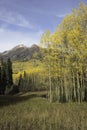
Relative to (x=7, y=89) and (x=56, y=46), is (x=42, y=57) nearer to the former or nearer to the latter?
(x=56, y=46)

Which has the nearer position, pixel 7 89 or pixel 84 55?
pixel 84 55

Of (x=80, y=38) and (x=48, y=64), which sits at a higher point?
(x=80, y=38)

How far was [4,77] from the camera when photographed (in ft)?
256

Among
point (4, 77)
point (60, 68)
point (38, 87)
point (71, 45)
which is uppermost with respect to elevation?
point (71, 45)

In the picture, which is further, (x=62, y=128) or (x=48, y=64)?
(x=48, y=64)

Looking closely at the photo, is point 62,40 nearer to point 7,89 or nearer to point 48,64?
point 48,64

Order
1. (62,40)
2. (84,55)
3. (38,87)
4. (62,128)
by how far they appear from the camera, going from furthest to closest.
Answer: (38,87) < (62,40) < (84,55) < (62,128)

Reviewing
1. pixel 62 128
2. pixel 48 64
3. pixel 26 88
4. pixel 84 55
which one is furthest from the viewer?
pixel 26 88

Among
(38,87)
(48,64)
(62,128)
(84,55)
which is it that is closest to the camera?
(62,128)

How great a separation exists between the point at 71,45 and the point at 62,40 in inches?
113

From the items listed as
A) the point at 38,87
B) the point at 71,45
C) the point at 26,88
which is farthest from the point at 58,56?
the point at 38,87

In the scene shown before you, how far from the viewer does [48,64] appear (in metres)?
30.5

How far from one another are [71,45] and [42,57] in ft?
21.7

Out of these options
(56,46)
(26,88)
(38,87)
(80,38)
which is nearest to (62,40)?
(56,46)
